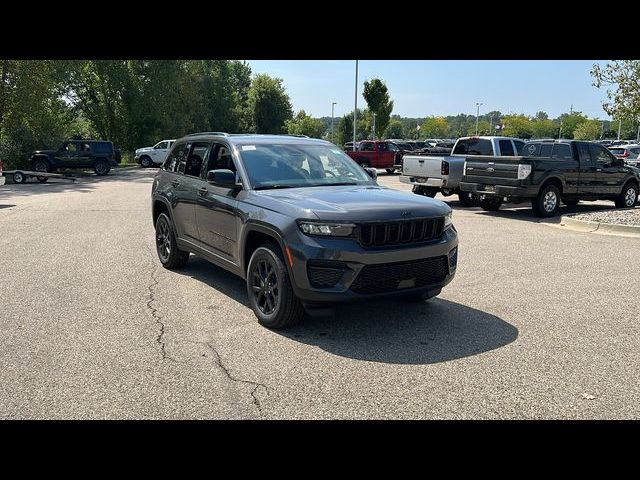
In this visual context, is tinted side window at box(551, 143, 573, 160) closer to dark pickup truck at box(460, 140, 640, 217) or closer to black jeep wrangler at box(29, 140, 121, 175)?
dark pickup truck at box(460, 140, 640, 217)

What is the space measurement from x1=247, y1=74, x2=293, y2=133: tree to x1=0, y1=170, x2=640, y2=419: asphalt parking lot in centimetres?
6326

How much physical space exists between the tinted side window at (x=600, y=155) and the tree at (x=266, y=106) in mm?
57076

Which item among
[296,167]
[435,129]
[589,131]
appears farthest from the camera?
[435,129]

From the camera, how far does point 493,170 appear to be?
13492 millimetres

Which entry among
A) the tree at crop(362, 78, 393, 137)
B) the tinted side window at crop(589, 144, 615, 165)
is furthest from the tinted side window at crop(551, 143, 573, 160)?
the tree at crop(362, 78, 393, 137)

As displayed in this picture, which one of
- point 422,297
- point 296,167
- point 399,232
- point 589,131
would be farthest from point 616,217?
point 589,131

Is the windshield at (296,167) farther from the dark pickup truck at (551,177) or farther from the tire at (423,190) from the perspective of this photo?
the tire at (423,190)

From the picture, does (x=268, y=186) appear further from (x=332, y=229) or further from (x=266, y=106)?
(x=266, y=106)

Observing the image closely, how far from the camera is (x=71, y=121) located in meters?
49.7

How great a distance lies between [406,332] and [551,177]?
397 inches
